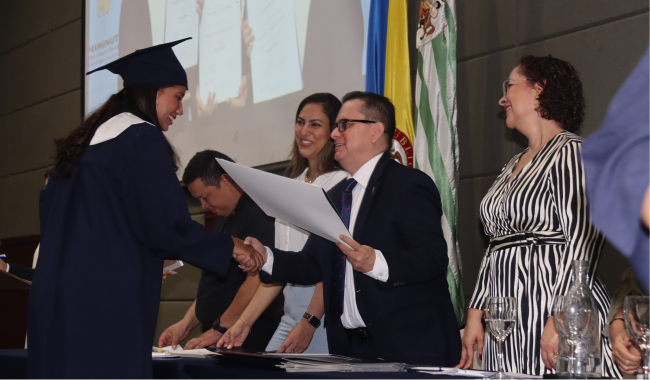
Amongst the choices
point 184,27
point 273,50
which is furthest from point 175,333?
point 184,27

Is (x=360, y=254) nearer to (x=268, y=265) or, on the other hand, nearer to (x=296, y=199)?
(x=296, y=199)

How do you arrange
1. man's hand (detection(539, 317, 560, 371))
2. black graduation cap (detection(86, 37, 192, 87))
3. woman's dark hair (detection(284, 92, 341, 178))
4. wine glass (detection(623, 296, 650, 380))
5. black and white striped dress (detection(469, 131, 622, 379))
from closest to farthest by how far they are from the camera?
wine glass (detection(623, 296, 650, 380)) → man's hand (detection(539, 317, 560, 371)) → black and white striped dress (detection(469, 131, 622, 379)) → black graduation cap (detection(86, 37, 192, 87)) → woman's dark hair (detection(284, 92, 341, 178))

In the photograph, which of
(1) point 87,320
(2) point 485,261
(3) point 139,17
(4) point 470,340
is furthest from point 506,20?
(3) point 139,17

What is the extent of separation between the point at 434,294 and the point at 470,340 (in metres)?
0.19

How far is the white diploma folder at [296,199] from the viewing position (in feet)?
5.74

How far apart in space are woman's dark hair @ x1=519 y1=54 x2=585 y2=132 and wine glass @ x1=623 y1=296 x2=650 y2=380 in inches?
39.3

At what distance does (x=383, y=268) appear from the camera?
6.13ft

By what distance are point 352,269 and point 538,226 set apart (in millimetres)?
611

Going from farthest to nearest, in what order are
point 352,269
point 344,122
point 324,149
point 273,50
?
1. point 273,50
2. point 324,149
3. point 344,122
4. point 352,269

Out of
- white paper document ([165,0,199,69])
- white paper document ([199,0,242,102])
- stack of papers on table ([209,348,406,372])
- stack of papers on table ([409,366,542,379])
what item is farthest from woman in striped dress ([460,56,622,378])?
white paper document ([165,0,199,69])

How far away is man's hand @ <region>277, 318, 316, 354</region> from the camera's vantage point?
243 centimetres

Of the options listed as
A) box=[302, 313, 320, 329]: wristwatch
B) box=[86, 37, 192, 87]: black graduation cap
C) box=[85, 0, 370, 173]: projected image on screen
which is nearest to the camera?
box=[86, 37, 192, 87]: black graduation cap

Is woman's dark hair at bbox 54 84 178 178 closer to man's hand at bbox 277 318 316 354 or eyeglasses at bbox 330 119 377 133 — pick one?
eyeglasses at bbox 330 119 377 133

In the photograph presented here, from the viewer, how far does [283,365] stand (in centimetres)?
155
